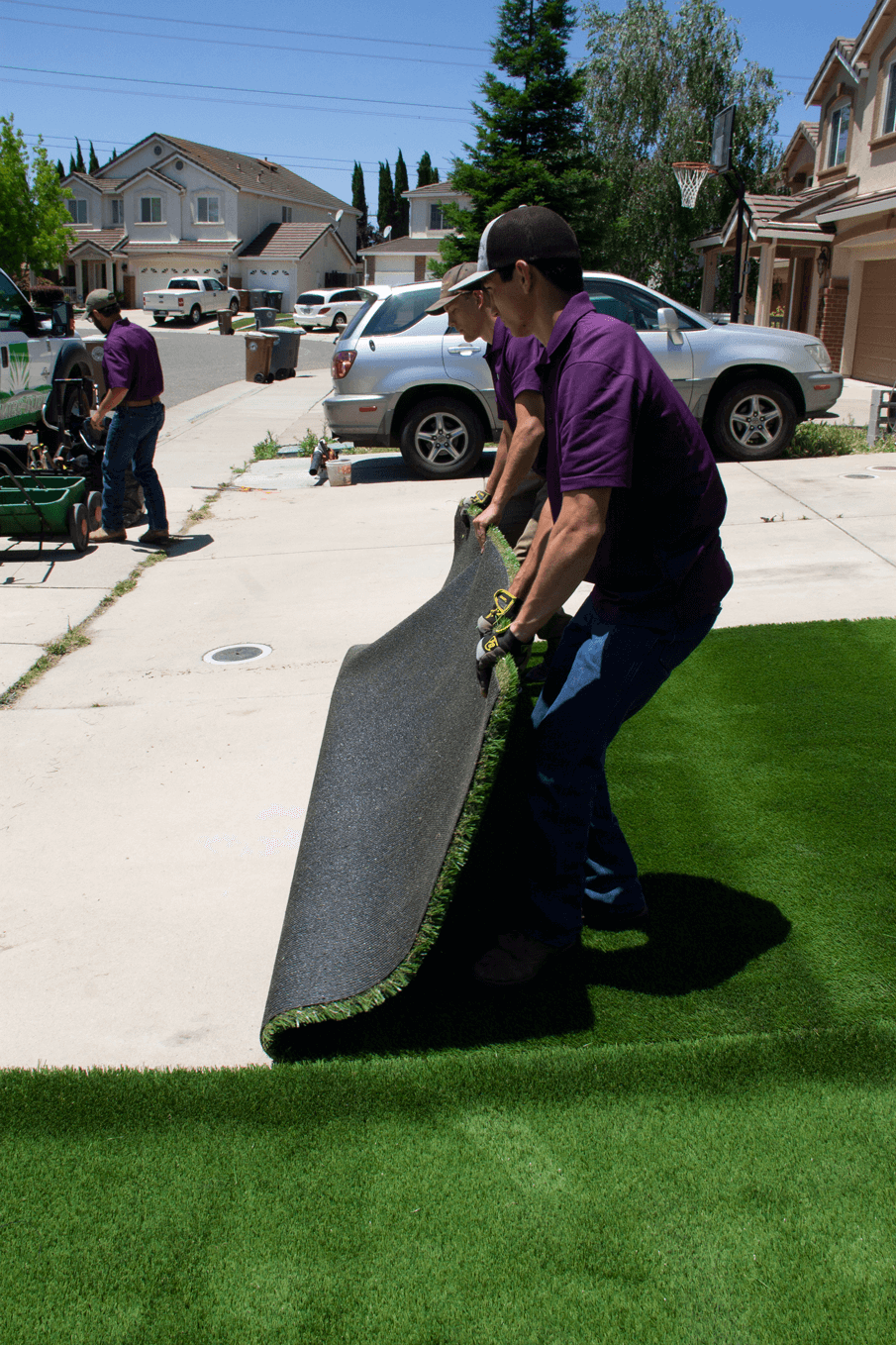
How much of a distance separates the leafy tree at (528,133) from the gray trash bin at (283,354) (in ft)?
13.1

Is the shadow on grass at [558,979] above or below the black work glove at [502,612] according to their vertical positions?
below

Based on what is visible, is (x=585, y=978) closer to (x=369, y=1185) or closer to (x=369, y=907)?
(x=369, y=907)

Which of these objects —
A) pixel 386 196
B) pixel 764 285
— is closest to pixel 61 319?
pixel 764 285

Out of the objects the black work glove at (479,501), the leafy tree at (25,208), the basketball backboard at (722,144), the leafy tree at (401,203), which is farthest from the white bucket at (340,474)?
the leafy tree at (401,203)

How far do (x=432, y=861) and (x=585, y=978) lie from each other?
725mm

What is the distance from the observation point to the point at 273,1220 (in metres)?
2.22

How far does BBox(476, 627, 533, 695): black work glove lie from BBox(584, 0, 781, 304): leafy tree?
31.0 m

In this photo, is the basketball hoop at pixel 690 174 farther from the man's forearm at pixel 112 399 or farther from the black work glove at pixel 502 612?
the black work glove at pixel 502 612

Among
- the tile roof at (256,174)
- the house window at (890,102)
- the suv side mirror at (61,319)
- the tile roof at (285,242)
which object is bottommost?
the suv side mirror at (61,319)

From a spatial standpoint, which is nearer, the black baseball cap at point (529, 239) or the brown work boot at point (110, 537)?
the black baseball cap at point (529, 239)

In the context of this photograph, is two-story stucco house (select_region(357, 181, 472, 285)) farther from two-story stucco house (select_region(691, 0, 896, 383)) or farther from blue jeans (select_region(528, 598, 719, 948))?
blue jeans (select_region(528, 598, 719, 948))

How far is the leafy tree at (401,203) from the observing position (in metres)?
89.5

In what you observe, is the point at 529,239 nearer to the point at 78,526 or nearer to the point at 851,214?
the point at 78,526

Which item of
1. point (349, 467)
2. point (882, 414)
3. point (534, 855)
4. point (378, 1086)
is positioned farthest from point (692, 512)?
point (882, 414)
